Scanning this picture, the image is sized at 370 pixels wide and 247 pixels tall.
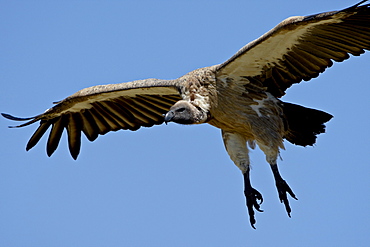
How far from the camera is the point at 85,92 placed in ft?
41.2

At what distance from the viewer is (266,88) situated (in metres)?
11.3

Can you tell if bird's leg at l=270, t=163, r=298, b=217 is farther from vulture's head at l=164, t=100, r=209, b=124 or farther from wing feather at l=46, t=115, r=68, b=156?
wing feather at l=46, t=115, r=68, b=156

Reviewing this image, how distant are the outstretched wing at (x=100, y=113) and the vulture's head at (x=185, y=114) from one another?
1.29 meters

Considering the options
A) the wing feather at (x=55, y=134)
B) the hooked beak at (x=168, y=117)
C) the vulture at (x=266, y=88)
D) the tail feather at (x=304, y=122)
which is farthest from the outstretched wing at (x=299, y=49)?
the wing feather at (x=55, y=134)

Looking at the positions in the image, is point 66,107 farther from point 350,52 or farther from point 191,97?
point 350,52

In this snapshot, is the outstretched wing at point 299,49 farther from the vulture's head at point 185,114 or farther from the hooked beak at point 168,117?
the hooked beak at point 168,117

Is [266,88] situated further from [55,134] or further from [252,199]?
[55,134]

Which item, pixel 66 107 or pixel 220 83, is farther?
pixel 66 107

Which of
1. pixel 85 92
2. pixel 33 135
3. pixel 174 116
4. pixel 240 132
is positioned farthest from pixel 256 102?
pixel 33 135

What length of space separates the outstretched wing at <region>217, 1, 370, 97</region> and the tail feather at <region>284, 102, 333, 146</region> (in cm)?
31

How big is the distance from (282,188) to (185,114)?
1.69 meters

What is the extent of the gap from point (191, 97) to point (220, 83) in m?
0.45

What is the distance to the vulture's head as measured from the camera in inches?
421

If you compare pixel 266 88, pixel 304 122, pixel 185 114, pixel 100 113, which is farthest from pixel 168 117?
pixel 100 113
